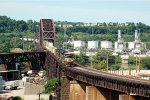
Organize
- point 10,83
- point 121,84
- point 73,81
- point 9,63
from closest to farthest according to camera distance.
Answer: point 121,84 → point 73,81 → point 10,83 → point 9,63

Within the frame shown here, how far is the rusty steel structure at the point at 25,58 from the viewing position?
168075 millimetres

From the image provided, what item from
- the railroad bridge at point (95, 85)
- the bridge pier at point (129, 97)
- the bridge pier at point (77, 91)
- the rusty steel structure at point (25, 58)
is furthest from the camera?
the rusty steel structure at point (25, 58)

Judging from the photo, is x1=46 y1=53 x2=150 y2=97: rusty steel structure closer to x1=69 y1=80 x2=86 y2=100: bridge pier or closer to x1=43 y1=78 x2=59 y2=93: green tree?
x1=69 y1=80 x2=86 y2=100: bridge pier

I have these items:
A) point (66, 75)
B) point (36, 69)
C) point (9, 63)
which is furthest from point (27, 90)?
point (36, 69)

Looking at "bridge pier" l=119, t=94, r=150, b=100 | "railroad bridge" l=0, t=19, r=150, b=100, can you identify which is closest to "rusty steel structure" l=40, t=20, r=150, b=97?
"railroad bridge" l=0, t=19, r=150, b=100

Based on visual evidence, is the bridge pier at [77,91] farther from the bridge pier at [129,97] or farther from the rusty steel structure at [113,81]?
the bridge pier at [129,97]

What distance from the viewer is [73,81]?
109938 millimetres

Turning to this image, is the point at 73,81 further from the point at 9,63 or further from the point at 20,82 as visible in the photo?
the point at 9,63

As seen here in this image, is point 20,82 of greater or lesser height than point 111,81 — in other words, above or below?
below

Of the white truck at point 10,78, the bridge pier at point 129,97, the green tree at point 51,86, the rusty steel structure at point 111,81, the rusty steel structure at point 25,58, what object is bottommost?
the white truck at point 10,78

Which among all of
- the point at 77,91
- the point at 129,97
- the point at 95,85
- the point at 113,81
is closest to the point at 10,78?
the point at 77,91

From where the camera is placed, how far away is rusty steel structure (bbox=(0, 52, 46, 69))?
168m

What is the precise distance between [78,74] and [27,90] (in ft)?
91.7

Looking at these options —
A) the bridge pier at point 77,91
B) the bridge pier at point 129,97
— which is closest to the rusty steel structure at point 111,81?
the bridge pier at point 129,97
